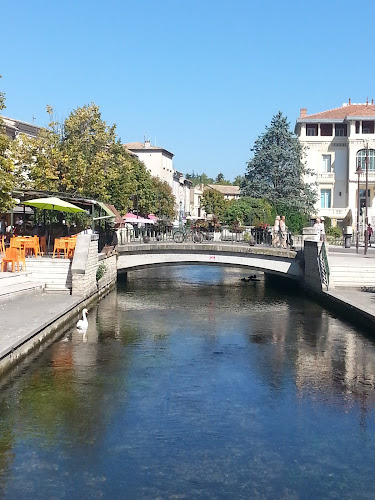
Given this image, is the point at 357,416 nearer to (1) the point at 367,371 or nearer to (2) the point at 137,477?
(1) the point at 367,371

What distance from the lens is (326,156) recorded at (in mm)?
62844

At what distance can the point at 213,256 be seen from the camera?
3350 centimetres

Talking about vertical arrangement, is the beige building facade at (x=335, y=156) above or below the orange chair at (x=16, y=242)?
above

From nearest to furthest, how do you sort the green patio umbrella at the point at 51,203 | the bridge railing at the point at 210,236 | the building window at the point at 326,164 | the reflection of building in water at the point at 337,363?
the reflection of building in water at the point at 337,363 < the green patio umbrella at the point at 51,203 < the bridge railing at the point at 210,236 < the building window at the point at 326,164

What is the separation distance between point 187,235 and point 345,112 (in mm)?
35195

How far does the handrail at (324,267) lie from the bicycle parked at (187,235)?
9.78 m

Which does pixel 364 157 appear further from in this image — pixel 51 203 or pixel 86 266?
pixel 86 266

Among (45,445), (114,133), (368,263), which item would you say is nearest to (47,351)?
(45,445)

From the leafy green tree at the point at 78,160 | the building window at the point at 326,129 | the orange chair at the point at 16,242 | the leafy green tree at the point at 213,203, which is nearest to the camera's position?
the orange chair at the point at 16,242

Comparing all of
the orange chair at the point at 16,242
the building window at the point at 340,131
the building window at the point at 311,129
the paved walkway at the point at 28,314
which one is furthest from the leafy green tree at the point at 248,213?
the paved walkway at the point at 28,314

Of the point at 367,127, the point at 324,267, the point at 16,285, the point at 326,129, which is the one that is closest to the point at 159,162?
the point at 326,129

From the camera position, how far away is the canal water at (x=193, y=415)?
884 centimetres

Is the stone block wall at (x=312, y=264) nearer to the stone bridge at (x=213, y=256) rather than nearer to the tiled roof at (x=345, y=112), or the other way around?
the stone bridge at (x=213, y=256)

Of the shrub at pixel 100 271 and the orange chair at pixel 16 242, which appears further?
the shrub at pixel 100 271
